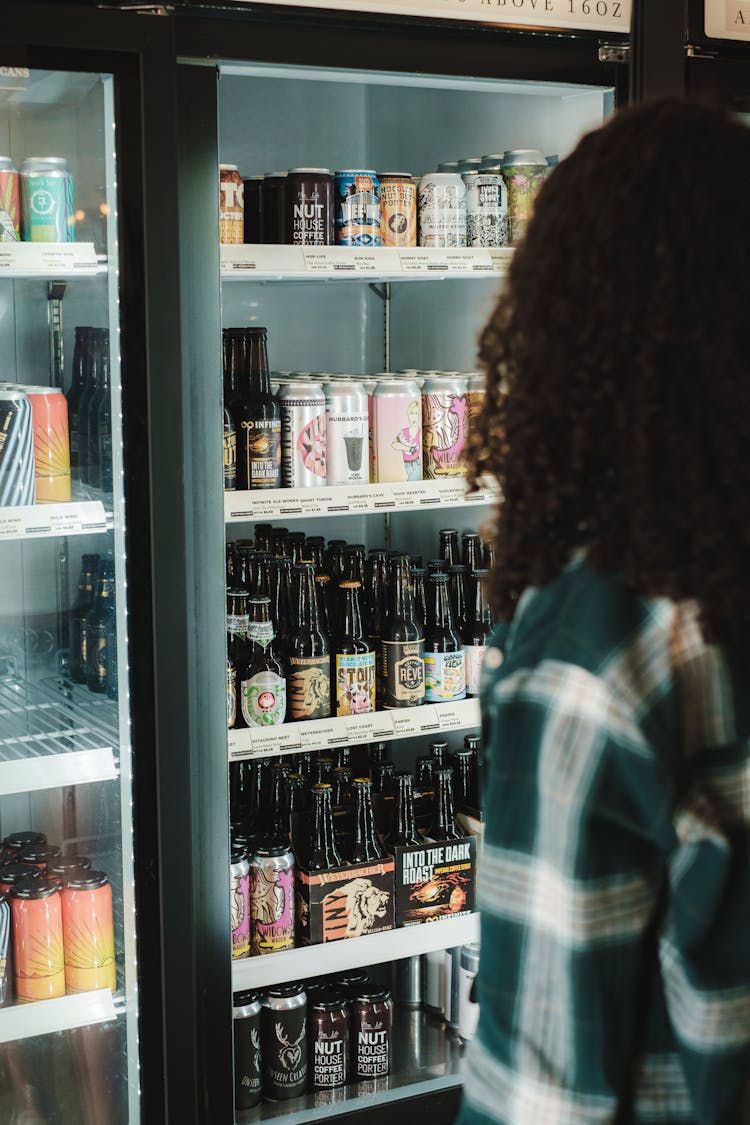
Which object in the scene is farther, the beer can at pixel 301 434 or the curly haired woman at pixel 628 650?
the beer can at pixel 301 434

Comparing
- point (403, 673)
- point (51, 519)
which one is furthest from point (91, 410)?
point (403, 673)

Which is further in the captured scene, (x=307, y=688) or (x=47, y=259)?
(x=307, y=688)

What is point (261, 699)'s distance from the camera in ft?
7.45

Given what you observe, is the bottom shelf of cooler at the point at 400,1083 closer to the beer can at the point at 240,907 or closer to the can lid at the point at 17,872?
the beer can at the point at 240,907

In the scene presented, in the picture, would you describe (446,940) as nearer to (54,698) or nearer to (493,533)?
(54,698)

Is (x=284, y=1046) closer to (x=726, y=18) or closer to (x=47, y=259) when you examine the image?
(x=47, y=259)

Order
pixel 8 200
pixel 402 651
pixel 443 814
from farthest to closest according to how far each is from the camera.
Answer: pixel 443 814, pixel 402 651, pixel 8 200

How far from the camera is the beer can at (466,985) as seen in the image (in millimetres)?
2547

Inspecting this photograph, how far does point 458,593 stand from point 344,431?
477mm

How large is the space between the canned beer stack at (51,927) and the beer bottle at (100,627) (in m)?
0.32

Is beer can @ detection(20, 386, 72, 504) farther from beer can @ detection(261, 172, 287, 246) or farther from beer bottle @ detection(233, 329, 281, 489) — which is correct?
beer can @ detection(261, 172, 287, 246)

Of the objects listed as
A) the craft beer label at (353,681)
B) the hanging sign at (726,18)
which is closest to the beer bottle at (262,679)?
the craft beer label at (353,681)

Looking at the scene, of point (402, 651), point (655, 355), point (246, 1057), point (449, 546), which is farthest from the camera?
point (449, 546)

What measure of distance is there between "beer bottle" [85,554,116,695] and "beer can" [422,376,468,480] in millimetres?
655
